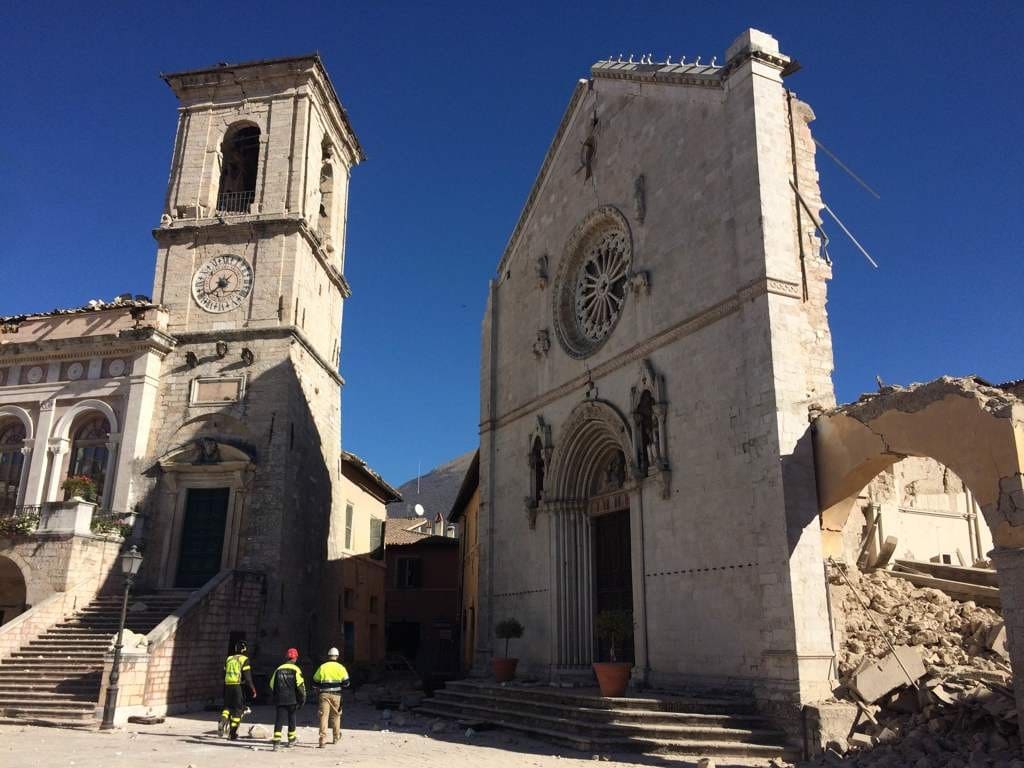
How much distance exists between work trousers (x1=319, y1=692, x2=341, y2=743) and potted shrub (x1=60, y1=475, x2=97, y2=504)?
11833mm

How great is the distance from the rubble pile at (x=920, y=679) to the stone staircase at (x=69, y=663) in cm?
1351

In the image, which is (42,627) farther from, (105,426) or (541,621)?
(541,621)

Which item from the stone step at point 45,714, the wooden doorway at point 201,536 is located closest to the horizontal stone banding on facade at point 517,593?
the wooden doorway at point 201,536

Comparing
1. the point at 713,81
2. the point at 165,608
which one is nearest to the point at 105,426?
the point at 165,608

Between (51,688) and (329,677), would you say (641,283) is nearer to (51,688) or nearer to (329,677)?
(329,677)

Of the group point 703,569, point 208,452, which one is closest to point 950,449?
point 703,569

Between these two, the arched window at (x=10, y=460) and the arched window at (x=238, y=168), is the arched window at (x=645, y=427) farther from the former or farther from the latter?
the arched window at (x=10, y=460)

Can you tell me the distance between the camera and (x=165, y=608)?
2095cm

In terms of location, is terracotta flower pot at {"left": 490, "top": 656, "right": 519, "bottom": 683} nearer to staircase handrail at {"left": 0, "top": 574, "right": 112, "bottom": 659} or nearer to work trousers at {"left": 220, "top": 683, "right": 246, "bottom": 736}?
work trousers at {"left": 220, "top": 683, "right": 246, "bottom": 736}

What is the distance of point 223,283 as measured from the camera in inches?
1019

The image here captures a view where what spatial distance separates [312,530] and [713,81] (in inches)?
658

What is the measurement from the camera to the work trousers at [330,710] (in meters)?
13.6

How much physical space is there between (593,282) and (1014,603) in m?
12.8

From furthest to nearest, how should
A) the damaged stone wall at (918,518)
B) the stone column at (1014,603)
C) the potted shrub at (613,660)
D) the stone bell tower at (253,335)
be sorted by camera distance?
1. the stone bell tower at (253,335)
2. the damaged stone wall at (918,518)
3. the potted shrub at (613,660)
4. the stone column at (1014,603)
